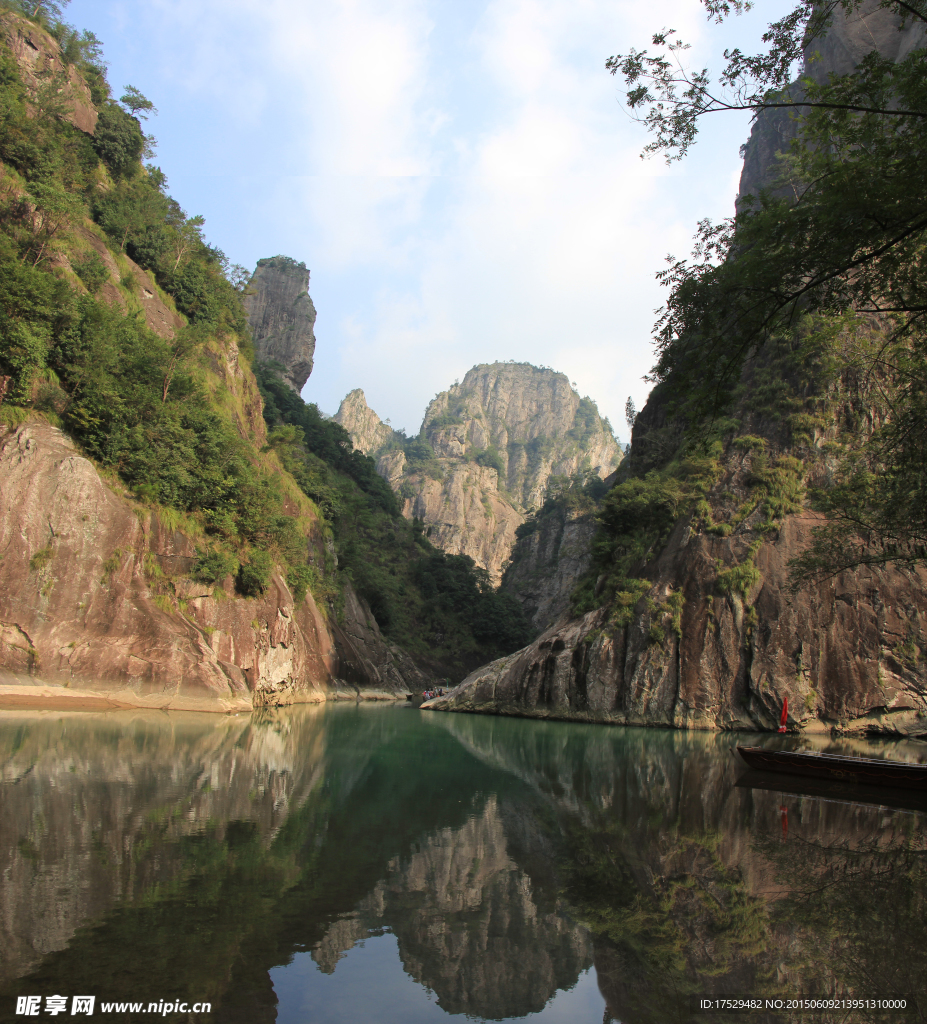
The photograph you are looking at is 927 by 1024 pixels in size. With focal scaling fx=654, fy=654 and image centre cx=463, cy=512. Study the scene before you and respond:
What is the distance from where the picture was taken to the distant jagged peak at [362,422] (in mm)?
142250

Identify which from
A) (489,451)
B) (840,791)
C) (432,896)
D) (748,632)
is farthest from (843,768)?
(489,451)

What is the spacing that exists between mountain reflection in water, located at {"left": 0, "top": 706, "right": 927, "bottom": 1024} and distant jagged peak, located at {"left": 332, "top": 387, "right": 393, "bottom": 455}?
132952mm

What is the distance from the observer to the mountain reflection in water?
4184 millimetres

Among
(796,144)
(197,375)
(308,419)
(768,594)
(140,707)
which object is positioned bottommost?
(140,707)

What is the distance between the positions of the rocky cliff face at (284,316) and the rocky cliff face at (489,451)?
37.4 metres

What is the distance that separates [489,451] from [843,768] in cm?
13053

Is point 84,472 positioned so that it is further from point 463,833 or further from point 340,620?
point 340,620

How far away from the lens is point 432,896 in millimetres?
5938

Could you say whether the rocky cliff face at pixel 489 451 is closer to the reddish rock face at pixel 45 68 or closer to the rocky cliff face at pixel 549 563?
the rocky cliff face at pixel 549 563

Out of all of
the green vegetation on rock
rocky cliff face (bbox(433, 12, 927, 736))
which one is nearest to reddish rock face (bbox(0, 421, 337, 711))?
rocky cliff face (bbox(433, 12, 927, 736))

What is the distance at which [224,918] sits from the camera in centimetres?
490

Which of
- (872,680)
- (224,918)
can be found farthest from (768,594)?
(224,918)

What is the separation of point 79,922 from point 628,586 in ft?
108

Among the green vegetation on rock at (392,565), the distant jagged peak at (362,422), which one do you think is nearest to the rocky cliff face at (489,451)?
the distant jagged peak at (362,422)
